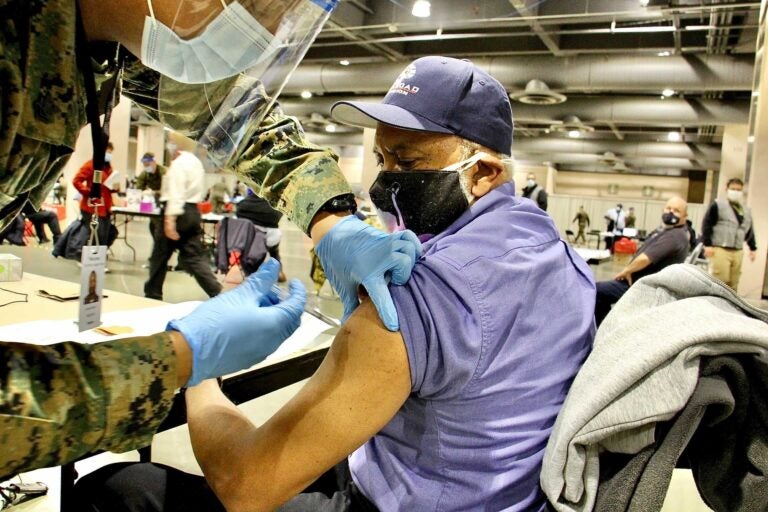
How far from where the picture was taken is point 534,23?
24.0 ft

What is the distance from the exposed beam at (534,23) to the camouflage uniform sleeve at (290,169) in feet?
19.3

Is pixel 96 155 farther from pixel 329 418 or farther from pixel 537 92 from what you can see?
pixel 537 92

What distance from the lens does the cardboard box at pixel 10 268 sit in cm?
218

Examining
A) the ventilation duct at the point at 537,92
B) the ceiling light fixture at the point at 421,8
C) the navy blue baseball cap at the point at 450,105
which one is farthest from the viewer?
the ventilation duct at the point at 537,92

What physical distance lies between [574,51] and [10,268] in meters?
8.34

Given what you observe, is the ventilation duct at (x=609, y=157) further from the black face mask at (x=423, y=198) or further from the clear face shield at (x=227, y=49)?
the clear face shield at (x=227, y=49)

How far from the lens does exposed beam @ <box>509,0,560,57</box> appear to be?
6.42 meters

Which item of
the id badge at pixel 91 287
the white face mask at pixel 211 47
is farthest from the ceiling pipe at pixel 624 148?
the white face mask at pixel 211 47

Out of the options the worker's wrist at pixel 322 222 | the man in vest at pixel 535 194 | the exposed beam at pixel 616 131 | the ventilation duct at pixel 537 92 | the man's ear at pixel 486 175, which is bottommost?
the worker's wrist at pixel 322 222

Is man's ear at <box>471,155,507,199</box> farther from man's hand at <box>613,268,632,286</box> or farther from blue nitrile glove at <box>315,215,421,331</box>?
man's hand at <box>613,268,632,286</box>

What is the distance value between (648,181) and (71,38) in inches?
995

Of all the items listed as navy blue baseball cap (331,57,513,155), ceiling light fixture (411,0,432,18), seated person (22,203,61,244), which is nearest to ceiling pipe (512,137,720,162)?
ceiling light fixture (411,0,432,18)

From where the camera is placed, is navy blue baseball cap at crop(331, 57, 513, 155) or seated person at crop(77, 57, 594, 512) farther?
navy blue baseball cap at crop(331, 57, 513, 155)

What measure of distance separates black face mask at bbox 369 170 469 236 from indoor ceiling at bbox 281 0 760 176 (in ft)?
19.5
